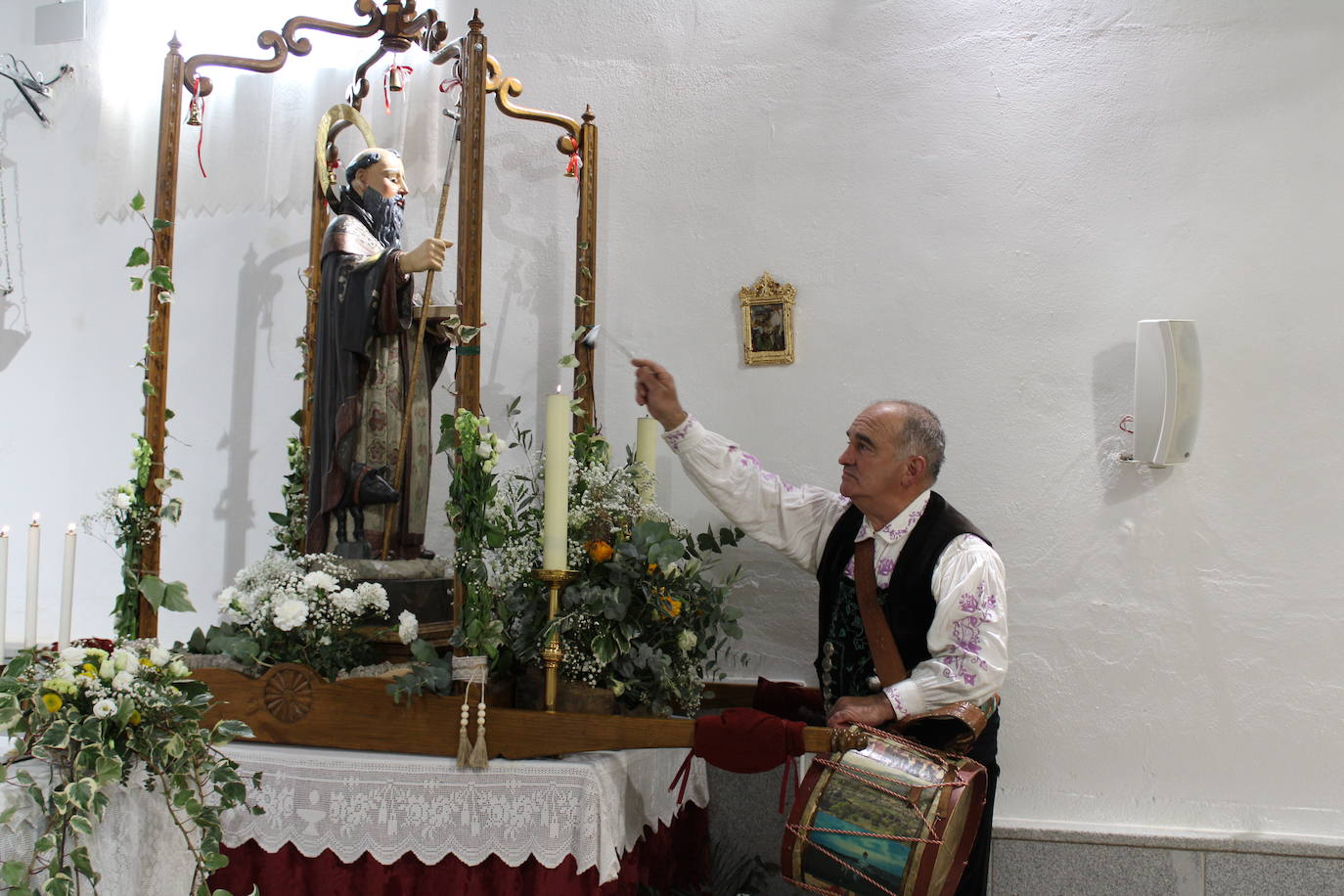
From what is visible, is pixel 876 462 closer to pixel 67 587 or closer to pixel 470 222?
pixel 470 222

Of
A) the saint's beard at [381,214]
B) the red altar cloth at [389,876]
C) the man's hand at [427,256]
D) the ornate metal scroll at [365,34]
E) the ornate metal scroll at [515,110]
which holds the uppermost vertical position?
the ornate metal scroll at [365,34]

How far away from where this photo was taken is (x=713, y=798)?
3.46 metres

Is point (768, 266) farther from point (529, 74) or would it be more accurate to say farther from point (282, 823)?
point (282, 823)

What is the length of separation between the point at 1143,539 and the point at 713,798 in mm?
1481

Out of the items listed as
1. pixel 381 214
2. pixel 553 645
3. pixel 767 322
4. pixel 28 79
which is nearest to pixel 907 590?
pixel 553 645

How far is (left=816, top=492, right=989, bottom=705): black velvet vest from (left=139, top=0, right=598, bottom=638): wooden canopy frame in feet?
3.10

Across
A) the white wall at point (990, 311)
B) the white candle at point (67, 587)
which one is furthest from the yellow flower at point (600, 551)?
the white candle at point (67, 587)

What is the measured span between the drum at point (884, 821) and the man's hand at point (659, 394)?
1.10 metres

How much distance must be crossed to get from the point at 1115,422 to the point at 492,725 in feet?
6.73

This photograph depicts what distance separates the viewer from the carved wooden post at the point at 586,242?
12.0 ft

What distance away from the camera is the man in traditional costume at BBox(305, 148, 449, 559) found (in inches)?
121

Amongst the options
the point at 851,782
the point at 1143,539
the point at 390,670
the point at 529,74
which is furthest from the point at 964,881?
the point at 529,74

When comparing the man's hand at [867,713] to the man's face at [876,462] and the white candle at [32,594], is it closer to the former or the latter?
the man's face at [876,462]

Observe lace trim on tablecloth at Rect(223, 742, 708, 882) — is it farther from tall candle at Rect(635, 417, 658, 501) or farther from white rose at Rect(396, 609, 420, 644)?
tall candle at Rect(635, 417, 658, 501)
